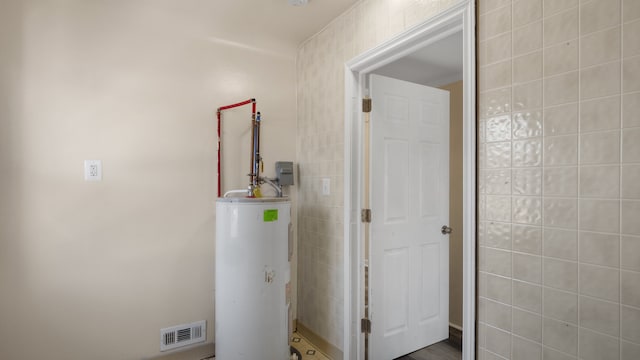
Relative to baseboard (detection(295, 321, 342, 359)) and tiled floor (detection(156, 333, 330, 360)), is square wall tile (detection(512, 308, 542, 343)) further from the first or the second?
tiled floor (detection(156, 333, 330, 360))

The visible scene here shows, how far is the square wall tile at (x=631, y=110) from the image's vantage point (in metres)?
0.96

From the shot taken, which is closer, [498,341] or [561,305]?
[561,305]

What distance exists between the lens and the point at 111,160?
202 cm

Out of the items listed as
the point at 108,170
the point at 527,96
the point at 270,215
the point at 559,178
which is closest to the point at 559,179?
the point at 559,178

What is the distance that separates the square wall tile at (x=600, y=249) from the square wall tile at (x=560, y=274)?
50 mm

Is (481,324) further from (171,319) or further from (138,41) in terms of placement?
(138,41)

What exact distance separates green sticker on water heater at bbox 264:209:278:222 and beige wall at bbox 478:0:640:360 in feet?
3.61

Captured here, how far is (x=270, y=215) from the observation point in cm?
193

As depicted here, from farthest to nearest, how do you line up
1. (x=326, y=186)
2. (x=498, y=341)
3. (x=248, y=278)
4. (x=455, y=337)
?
(x=455, y=337) → (x=326, y=186) → (x=248, y=278) → (x=498, y=341)

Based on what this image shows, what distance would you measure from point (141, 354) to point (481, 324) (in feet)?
6.60

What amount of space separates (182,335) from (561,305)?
2.15 metres

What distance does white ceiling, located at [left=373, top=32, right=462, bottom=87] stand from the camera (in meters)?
2.57

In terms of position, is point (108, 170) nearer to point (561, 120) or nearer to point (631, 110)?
point (561, 120)

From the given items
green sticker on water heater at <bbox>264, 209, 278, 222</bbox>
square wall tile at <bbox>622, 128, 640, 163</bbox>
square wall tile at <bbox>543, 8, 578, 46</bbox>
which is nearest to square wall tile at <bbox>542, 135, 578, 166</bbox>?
square wall tile at <bbox>622, 128, 640, 163</bbox>
